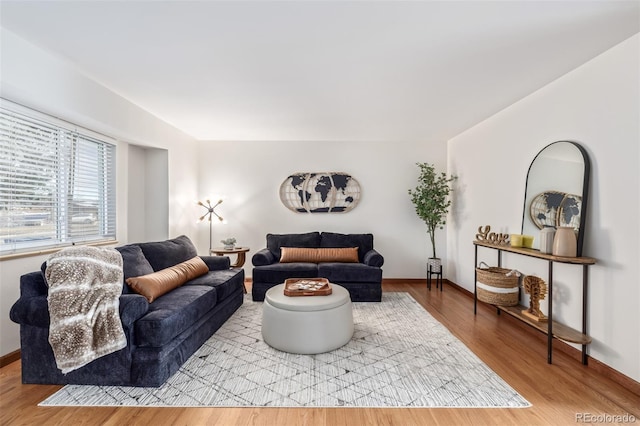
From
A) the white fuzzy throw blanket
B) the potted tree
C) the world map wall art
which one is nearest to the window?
the white fuzzy throw blanket

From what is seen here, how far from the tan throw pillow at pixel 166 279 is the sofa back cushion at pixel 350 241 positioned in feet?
6.38

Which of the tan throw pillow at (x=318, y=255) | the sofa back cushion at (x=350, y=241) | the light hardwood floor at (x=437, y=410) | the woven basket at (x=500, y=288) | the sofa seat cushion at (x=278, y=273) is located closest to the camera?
the light hardwood floor at (x=437, y=410)

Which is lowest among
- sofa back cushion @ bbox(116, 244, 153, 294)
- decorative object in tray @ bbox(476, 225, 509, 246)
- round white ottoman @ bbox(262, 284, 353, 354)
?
round white ottoman @ bbox(262, 284, 353, 354)

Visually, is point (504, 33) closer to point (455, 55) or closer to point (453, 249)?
point (455, 55)

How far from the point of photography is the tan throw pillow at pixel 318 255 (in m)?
4.33

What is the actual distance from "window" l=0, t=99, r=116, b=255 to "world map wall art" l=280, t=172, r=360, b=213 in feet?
8.46

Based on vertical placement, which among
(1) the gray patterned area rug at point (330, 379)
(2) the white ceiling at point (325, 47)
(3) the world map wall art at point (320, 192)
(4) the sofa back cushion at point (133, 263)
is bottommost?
(1) the gray patterned area rug at point (330, 379)

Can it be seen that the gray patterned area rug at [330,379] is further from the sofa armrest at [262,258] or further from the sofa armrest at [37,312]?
the sofa armrest at [262,258]

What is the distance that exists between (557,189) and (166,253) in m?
4.04

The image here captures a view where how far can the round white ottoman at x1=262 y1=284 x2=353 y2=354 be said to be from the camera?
2443 mm

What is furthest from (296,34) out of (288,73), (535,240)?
(535,240)

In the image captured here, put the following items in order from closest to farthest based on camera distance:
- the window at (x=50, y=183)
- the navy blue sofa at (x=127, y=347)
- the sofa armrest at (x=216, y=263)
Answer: the navy blue sofa at (x=127, y=347) < the window at (x=50, y=183) < the sofa armrest at (x=216, y=263)

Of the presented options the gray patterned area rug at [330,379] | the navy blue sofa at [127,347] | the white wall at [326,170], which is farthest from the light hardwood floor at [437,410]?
the white wall at [326,170]

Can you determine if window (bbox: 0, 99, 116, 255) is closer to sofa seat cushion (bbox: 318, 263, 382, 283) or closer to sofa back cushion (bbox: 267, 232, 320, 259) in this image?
sofa back cushion (bbox: 267, 232, 320, 259)
